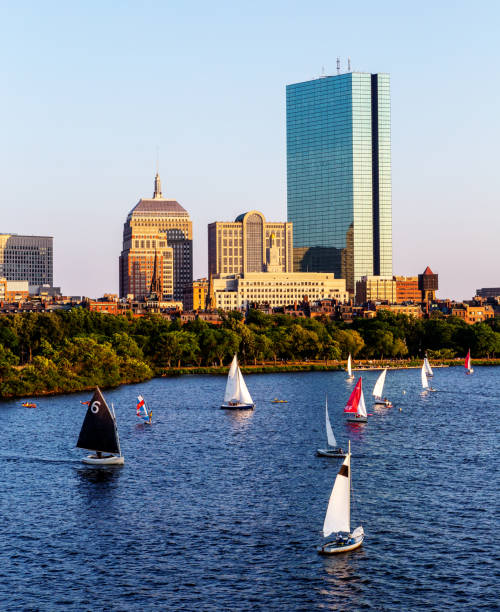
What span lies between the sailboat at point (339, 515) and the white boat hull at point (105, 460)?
37.7 meters

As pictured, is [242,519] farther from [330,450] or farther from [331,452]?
[330,450]

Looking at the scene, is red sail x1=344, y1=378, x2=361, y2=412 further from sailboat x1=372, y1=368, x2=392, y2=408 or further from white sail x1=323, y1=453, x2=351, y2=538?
white sail x1=323, y1=453, x2=351, y2=538

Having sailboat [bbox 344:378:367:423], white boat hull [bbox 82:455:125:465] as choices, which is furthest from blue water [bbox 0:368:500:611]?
sailboat [bbox 344:378:367:423]

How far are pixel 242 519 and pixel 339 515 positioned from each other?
12.9 m

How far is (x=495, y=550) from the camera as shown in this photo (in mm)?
71125

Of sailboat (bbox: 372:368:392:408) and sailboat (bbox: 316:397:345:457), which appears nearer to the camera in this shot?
sailboat (bbox: 316:397:345:457)

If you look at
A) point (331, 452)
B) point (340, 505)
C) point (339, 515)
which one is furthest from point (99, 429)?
point (340, 505)

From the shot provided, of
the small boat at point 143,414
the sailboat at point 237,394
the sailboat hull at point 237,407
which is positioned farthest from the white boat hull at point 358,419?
the small boat at point 143,414

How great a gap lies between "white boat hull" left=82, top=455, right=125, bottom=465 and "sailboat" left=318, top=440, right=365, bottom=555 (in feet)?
124

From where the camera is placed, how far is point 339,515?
69000 millimetres

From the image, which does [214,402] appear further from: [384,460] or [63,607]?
[63,607]

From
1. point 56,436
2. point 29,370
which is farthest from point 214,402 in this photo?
point 56,436

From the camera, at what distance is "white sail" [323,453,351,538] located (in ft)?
224

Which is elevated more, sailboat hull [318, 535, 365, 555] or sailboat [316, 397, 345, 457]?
sailboat [316, 397, 345, 457]
